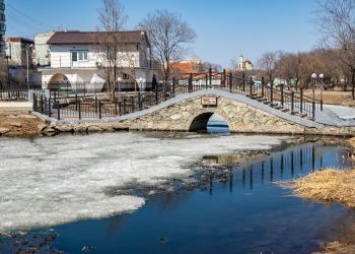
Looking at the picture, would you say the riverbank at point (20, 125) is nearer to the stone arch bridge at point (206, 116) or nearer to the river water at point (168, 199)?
the stone arch bridge at point (206, 116)

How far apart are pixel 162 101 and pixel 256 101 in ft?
18.4

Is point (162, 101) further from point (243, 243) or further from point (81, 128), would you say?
point (243, 243)

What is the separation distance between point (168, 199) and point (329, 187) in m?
3.92

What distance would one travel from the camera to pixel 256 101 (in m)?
27.2

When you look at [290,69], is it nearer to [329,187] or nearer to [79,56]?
[79,56]

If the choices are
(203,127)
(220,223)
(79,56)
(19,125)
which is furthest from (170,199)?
(79,56)

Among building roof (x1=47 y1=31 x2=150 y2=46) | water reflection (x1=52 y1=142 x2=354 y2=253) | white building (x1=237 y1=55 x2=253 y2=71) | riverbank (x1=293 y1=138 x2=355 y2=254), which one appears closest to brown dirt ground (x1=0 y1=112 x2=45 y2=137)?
water reflection (x1=52 y1=142 x2=354 y2=253)

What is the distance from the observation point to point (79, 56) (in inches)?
2211

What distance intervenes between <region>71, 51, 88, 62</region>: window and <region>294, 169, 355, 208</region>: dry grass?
45327mm

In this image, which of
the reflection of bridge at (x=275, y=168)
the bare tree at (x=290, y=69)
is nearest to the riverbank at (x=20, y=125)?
the reflection of bridge at (x=275, y=168)

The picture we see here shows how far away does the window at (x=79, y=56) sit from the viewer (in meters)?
56.1

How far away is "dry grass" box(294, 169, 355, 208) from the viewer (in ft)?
38.3

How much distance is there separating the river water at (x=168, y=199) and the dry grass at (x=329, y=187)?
1.41 feet

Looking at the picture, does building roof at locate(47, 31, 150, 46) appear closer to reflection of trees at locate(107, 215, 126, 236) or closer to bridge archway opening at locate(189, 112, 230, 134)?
bridge archway opening at locate(189, 112, 230, 134)
